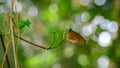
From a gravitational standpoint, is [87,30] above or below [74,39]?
below

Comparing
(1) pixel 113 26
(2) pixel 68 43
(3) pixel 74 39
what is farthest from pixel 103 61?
(3) pixel 74 39

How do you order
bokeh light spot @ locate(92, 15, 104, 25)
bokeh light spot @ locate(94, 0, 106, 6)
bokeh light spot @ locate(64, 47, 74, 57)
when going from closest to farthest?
bokeh light spot @ locate(92, 15, 104, 25)
bokeh light spot @ locate(94, 0, 106, 6)
bokeh light spot @ locate(64, 47, 74, 57)

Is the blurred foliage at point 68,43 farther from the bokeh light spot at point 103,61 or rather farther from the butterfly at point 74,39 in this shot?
the butterfly at point 74,39

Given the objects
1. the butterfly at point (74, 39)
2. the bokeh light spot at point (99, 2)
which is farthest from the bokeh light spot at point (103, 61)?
the butterfly at point (74, 39)

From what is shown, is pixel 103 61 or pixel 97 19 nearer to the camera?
pixel 97 19

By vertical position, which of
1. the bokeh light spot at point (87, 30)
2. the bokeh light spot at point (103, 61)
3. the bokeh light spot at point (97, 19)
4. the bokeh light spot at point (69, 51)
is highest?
the bokeh light spot at point (97, 19)

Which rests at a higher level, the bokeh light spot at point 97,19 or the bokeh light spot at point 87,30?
the bokeh light spot at point 97,19

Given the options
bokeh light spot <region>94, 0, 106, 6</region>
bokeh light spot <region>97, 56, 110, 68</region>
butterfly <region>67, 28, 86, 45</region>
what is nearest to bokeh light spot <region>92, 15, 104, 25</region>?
bokeh light spot <region>94, 0, 106, 6</region>

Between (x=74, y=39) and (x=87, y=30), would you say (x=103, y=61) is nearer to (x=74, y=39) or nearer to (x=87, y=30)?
(x=87, y=30)

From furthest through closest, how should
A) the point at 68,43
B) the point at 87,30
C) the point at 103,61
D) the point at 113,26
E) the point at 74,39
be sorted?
1. the point at 87,30
2. the point at 103,61
3. the point at 113,26
4. the point at 68,43
5. the point at 74,39

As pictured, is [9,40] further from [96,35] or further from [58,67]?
[58,67]

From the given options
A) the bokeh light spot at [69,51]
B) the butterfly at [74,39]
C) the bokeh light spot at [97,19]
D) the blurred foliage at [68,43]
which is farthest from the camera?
the bokeh light spot at [69,51]

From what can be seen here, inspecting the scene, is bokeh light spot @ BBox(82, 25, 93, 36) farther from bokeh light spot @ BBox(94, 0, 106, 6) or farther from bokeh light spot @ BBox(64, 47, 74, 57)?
bokeh light spot @ BBox(64, 47, 74, 57)

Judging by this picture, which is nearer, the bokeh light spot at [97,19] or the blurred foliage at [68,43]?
the blurred foliage at [68,43]
